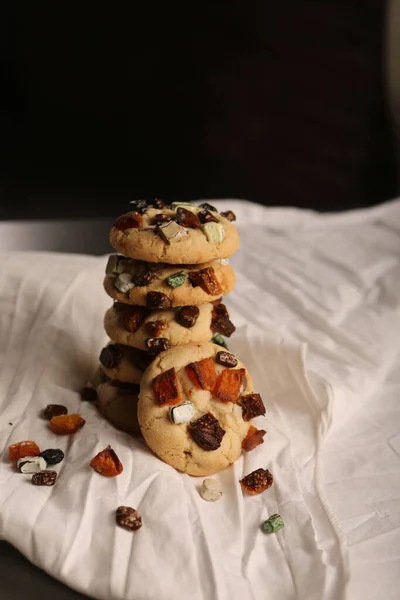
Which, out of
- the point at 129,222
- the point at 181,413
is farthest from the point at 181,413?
the point at 129,222

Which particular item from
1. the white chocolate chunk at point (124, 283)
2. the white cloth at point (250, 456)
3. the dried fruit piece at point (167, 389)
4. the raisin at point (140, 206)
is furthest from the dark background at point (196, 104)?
the dried fruit piece at point (167, 389)

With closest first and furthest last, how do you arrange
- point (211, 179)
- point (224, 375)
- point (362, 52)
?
point (224, 375) → point (362, 52) → point (211, 179)

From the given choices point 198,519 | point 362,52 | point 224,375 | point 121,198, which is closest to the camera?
point 198,519

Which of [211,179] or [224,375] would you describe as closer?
[224,375]

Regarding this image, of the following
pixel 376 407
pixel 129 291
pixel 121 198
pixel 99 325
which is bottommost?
pixel 121 198

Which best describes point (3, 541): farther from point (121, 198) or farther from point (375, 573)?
point (121, 198)

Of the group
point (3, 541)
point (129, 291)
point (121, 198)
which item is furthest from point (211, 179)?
point (3, 541)

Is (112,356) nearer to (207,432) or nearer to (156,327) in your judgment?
(156,327)

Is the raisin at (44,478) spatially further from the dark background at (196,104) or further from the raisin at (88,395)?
the dark background at (196,104)
